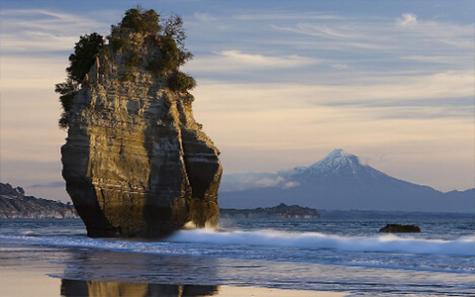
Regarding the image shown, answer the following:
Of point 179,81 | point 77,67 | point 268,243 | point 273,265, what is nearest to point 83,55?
point 77,67

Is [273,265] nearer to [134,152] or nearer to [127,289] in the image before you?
[127,289]

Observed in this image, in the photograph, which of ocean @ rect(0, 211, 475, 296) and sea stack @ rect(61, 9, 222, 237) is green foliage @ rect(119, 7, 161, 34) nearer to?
sea stack @ rect(61, 9, 222, 237)

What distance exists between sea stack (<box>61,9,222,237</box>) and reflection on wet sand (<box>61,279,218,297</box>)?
80.4ft

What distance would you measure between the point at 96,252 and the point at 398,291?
18149 millimetres

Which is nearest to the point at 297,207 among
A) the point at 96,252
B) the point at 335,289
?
the point at 96,252

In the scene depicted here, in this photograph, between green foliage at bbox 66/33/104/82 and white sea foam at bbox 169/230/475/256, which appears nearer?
white sea foam at bbox 169/230/475/256

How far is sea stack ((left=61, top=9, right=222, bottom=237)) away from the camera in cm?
4828

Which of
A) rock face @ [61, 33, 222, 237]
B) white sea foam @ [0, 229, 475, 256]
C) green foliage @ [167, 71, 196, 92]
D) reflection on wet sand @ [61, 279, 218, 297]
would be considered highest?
green foliage @ [167, 71, 196, 92]

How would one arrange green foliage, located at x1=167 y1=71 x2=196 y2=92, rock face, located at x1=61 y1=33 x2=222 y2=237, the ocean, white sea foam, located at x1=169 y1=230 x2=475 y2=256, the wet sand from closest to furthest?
the wet sand → the ocean → white sea foam, located at x1=169 y1=230 x2=475 y2=256 → rock face, located at x1=61 y1=33 x2=222 y2=237 → green foliage, located at x1=167 y1=71 x2=196 y2=92

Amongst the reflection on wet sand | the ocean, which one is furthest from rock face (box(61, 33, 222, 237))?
the reflection on wet sand

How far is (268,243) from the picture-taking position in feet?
154

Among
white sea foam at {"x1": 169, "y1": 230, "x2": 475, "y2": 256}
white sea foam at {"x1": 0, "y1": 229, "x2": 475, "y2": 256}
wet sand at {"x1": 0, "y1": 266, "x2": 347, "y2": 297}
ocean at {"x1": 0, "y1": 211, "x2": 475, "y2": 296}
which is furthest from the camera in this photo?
white sea foam at {"x1": 0, "y1": 229, "x2": 475, "y2": 256}

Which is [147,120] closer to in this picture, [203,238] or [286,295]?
[203,238]

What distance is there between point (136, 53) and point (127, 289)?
30.8 m
